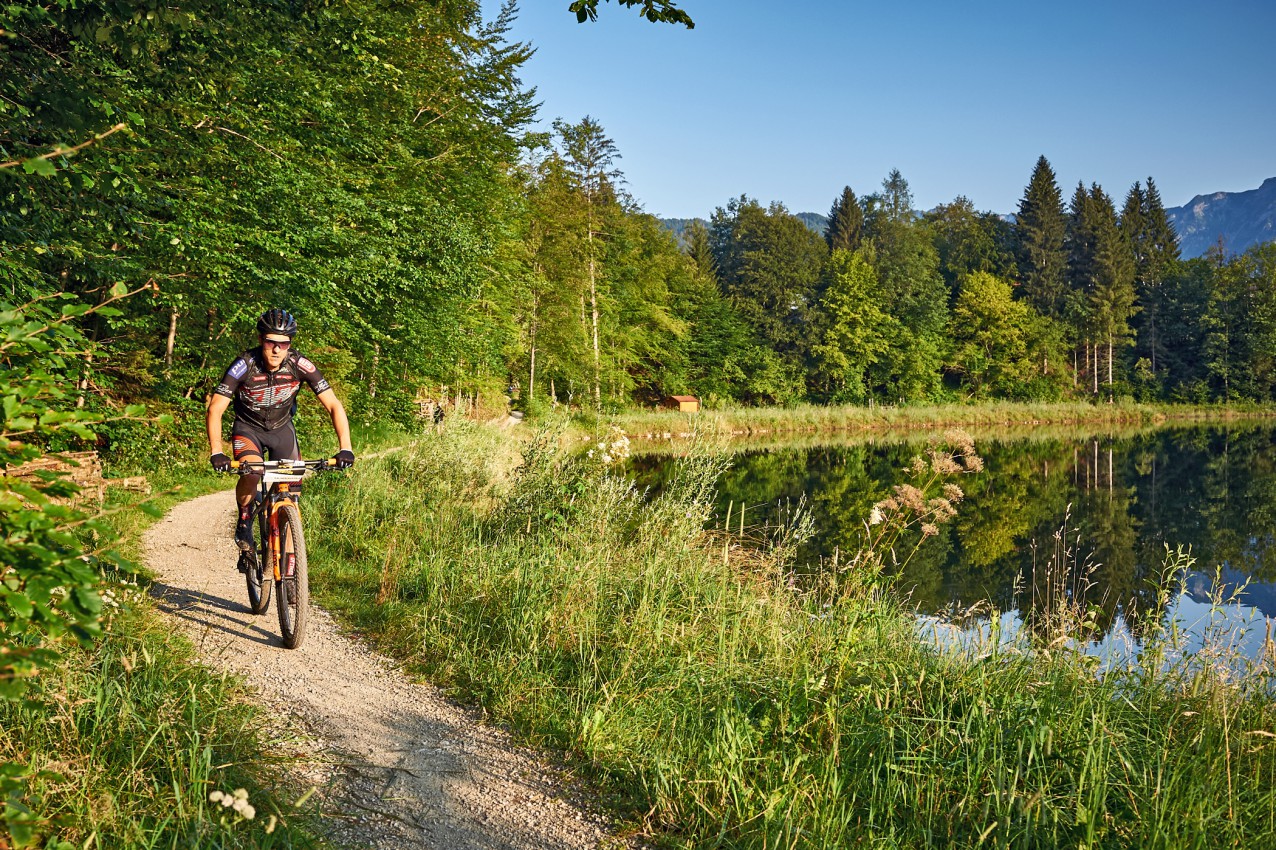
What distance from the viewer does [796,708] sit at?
13.8ft

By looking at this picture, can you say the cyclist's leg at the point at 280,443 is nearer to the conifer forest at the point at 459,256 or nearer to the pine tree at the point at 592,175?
the conifer forest at the point at 459,256

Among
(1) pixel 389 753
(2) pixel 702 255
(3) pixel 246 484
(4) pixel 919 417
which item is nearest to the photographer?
(1) pixel 389 753

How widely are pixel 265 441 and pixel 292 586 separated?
1.13m

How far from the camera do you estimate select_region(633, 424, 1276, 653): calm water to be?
11.1m

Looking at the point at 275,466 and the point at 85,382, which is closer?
the point at 275,466

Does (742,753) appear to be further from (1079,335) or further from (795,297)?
(1079,335)

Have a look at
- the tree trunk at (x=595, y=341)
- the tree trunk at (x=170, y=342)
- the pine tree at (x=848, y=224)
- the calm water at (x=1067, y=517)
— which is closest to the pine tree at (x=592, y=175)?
the tree trunk at (x=595, y=341)

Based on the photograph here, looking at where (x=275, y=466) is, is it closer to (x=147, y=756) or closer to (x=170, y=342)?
(x=147, y=756)

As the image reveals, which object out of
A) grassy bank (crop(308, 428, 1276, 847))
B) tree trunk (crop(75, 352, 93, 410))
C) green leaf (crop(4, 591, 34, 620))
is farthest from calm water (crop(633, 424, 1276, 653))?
green leaf (crop(4, 591, 34, 620))

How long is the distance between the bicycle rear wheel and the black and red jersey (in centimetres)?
69

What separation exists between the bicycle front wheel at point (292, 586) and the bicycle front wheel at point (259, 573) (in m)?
0.30

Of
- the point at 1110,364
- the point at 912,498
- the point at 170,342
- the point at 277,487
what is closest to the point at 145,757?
the point at 277,487

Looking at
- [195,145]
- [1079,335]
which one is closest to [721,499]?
[195,145]

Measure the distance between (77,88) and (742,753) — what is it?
546 cm
